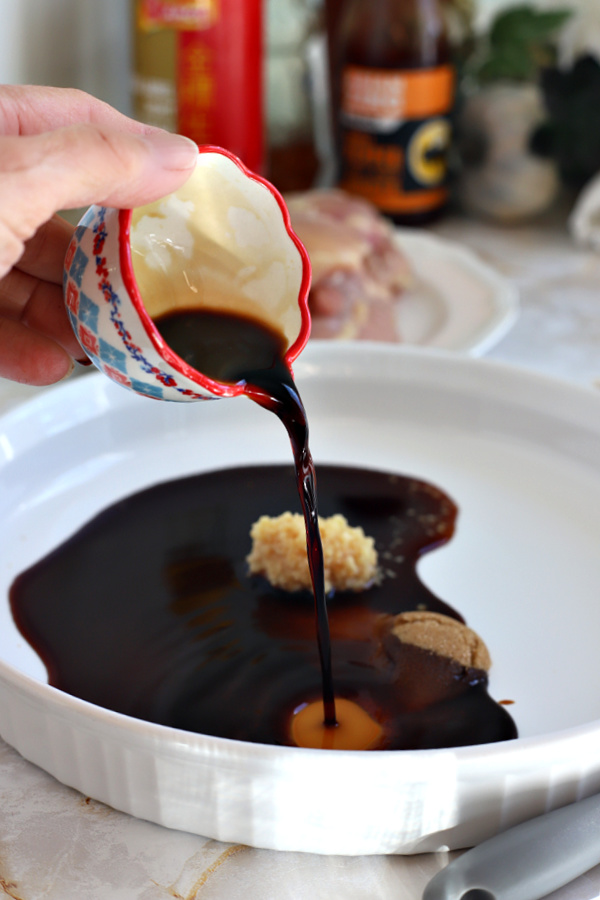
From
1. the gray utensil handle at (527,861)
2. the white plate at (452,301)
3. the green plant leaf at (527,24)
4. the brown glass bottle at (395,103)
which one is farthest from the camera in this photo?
the green plant leaf at (527,24)

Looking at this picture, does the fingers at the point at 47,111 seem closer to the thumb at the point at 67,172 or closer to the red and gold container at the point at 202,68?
the thumb at the point at 67,172

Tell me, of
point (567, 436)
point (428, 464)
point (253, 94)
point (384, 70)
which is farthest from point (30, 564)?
point (384, 70)

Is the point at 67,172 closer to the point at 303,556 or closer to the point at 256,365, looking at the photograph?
the point at 256,365

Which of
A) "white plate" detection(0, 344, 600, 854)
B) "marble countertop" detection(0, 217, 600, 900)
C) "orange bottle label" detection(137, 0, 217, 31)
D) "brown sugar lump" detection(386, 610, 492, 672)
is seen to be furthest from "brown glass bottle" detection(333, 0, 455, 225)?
"marble countertop" detection(0, 217, 600, 900)

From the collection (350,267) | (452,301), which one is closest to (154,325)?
A: (350,267)

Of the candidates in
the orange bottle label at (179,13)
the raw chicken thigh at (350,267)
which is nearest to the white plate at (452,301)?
the raw chicken thigh at (350,267)

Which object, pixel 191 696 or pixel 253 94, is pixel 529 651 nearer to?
pixel 191 696

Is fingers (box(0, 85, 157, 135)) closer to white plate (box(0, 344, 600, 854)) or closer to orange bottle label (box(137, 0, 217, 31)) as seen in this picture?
white plate (box(0, 344, 600, 854))
